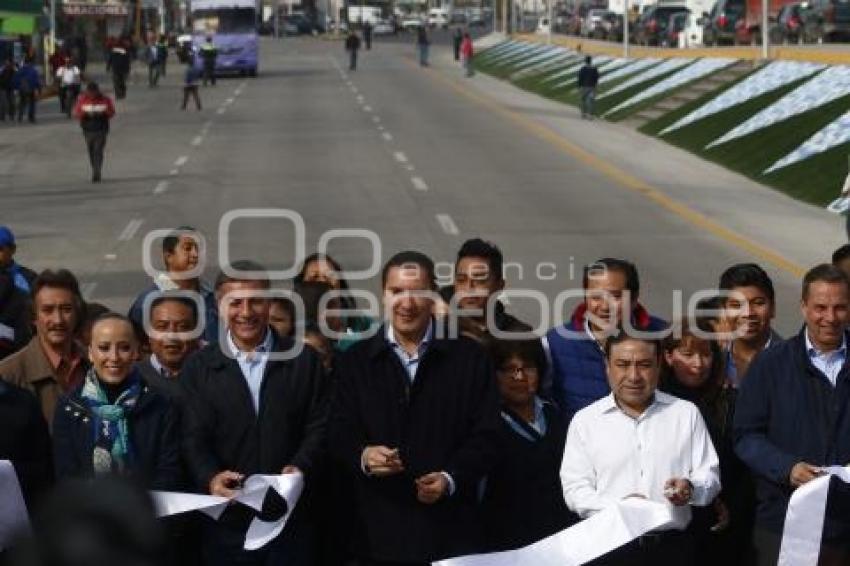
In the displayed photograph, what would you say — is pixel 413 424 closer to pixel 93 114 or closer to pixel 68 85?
pixel 93 114

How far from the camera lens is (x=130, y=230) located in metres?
27.2

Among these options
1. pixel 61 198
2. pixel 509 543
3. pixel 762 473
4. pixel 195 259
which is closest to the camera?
pixel 762 473

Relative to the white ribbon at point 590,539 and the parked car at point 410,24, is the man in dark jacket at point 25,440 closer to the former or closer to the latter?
the white ribbon at point 590,539

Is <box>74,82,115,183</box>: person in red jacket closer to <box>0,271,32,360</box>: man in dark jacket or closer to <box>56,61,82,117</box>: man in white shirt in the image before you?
<box>56,61,82,117</box>: man in white shirt

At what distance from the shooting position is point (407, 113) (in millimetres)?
54656

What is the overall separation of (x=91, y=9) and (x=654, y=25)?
28.2 meters

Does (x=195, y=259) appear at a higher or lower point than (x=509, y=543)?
higher

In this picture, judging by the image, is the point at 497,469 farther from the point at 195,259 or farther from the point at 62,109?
the point at 62,109

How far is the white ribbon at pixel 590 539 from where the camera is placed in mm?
6594

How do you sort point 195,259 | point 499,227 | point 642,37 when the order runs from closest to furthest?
point 195,259 < point 499,227 < point 642,37

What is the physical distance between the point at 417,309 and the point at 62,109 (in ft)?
167

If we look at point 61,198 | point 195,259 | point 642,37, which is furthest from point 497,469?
point 642,37

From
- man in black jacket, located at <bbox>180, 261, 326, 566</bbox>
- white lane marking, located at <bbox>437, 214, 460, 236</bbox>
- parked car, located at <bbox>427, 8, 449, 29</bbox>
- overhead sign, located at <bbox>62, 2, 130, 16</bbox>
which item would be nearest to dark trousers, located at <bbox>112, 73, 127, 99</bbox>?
overhead sign, located at <bbox>62, 2, 130, 16</bbox>

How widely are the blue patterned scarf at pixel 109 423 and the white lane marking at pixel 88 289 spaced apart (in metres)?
13.7
